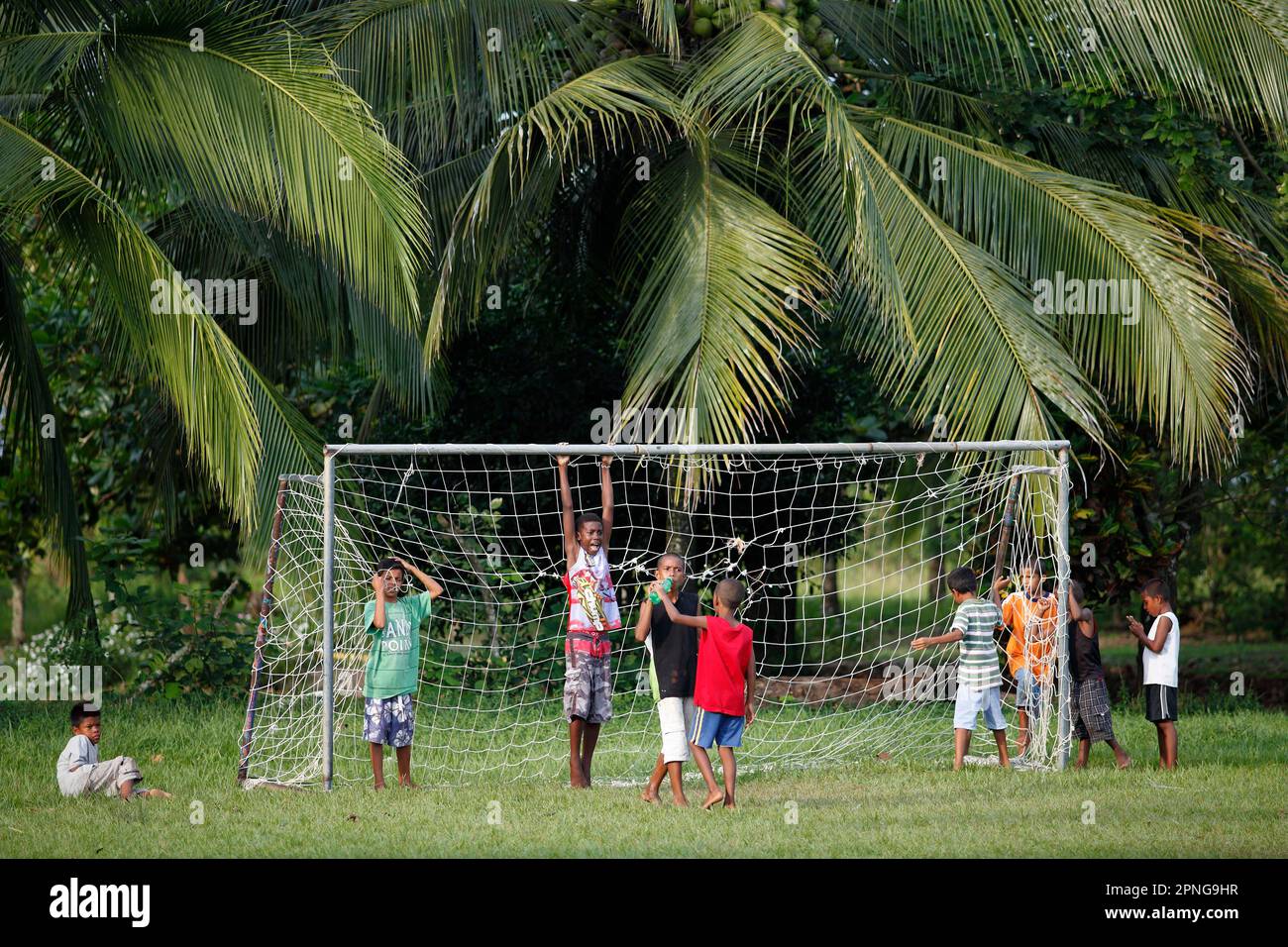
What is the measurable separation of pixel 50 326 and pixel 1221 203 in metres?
11.9

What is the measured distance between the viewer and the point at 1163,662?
8875 millimetres

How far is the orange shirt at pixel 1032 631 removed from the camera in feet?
30.7

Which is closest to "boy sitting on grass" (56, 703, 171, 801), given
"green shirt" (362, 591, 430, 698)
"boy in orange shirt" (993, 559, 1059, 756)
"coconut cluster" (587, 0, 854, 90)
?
"green shirt" (362, 591, 430, 698)

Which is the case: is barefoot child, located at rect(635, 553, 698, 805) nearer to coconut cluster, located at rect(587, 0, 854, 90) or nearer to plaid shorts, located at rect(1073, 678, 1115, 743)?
plaid shorts, located at rect(1073, 678, 1115, 743)

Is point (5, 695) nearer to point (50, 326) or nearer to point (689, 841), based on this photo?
point (50, 326)

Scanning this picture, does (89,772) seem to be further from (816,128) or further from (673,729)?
(816,128)

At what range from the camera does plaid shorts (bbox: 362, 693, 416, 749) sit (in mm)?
8188

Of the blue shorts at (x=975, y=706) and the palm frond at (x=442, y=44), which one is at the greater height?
the palm frond at (x=442, y=44)

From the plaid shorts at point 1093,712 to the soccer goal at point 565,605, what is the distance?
0.27 m

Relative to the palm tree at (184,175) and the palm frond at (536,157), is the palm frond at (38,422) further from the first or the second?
the palm frond at (536,157)

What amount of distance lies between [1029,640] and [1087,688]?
478 millimetres

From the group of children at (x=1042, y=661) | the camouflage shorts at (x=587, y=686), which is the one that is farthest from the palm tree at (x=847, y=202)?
the camouflage shorts at (x=587, y=686)

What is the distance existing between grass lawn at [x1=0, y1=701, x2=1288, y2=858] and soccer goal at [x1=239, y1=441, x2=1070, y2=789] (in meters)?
0.59
